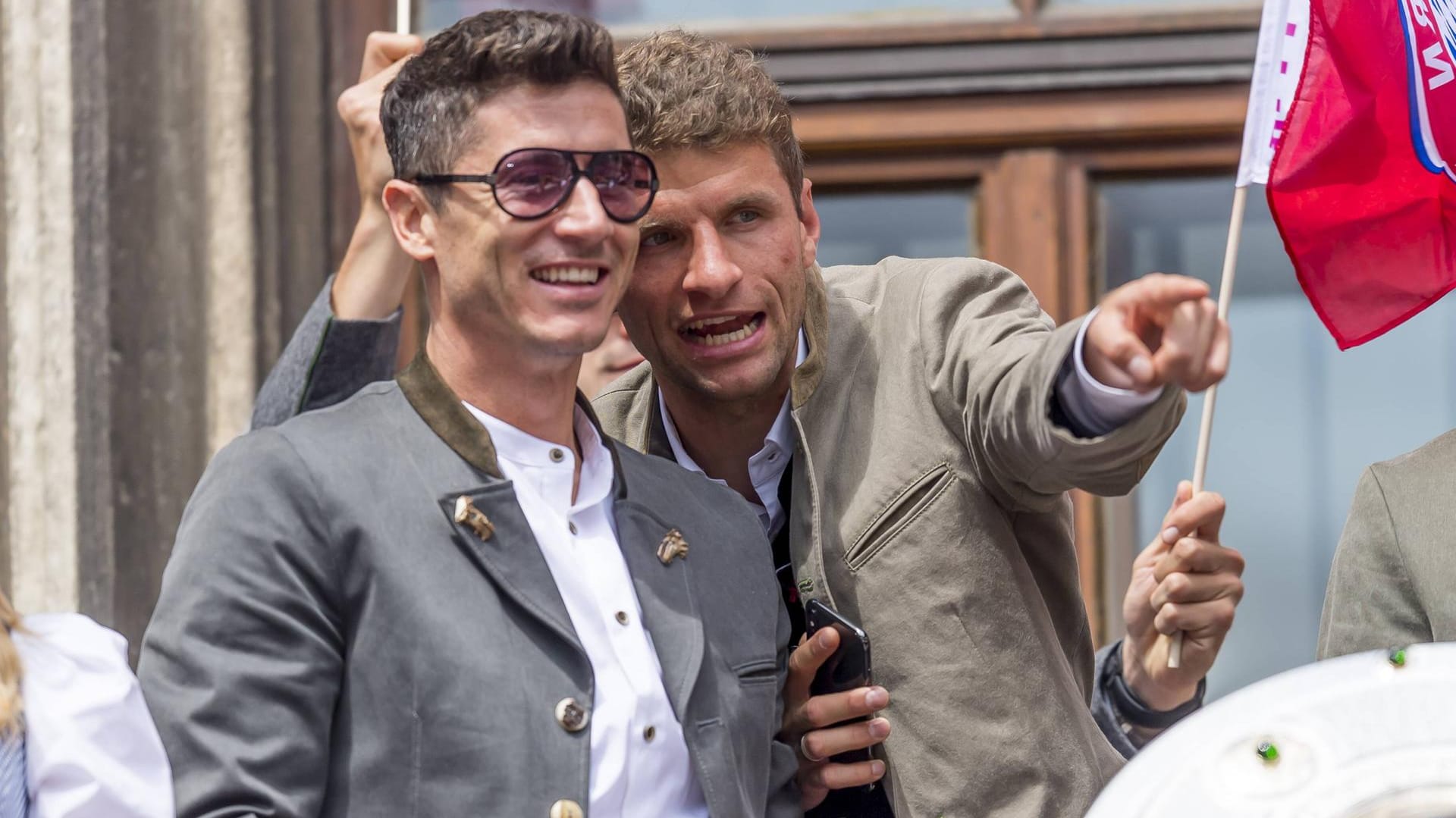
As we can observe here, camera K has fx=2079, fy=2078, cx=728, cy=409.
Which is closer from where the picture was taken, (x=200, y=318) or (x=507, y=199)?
(x=507, y=199)

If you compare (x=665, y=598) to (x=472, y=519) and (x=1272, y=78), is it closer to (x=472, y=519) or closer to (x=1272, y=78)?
(x=472, y=519)

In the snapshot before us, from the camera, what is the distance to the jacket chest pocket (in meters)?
2.53

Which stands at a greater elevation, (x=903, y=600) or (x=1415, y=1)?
(x=1415, y=1)

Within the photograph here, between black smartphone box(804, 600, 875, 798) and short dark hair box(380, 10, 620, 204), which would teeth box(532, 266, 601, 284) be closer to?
short dark hair box(380, 10, 620, 204)

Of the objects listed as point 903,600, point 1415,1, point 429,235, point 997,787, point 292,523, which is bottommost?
point 997,787

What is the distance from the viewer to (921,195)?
4.27 metres

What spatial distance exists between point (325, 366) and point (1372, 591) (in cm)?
133

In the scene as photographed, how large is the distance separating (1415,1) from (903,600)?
1.18 metres

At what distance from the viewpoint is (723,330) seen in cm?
261

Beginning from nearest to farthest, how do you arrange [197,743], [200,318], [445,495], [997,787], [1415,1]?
[197,743] → [445,495] → [997,787] → [1415,1] → [200,318]

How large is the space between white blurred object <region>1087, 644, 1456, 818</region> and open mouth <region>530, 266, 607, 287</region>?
33.8 inches

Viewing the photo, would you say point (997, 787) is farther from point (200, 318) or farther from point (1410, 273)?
point (200, 318)

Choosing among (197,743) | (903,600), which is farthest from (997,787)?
(197,743)

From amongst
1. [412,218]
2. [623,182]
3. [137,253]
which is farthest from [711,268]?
[137,253]
